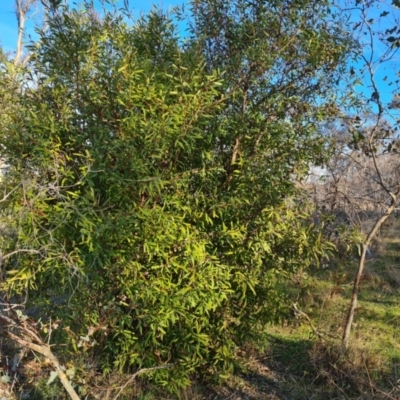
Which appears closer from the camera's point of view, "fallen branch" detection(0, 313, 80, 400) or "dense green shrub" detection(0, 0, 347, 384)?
"fallen branch" detection(0, 313, 80, 400)

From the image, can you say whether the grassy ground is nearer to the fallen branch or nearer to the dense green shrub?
the dense green shrub

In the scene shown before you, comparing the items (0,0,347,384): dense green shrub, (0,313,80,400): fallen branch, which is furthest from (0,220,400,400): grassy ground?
(0,313,80,400): fallen branch

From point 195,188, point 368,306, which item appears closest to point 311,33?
point 195,188

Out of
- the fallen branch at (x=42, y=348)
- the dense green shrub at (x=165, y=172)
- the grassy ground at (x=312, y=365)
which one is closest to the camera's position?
the fallen branch at (x=42, y=348)

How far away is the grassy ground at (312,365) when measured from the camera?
420 cm

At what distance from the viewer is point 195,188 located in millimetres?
4082

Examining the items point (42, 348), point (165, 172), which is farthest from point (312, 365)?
point (42, 348)

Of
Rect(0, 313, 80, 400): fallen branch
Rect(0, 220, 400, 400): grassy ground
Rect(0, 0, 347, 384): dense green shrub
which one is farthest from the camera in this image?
Rect(0, 220, 400, 400): grassy ground

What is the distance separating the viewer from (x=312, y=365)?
16.0ft

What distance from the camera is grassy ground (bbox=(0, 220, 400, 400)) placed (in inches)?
165

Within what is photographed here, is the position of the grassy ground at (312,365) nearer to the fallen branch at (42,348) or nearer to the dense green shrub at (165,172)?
the dense green shrub at (165,172)

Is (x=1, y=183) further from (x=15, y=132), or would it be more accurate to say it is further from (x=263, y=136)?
(x=263, y=136)

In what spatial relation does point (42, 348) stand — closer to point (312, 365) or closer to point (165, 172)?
point (165, 172)

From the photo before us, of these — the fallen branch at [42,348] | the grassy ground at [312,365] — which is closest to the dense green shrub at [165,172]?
the grassy ground at [312,365]
